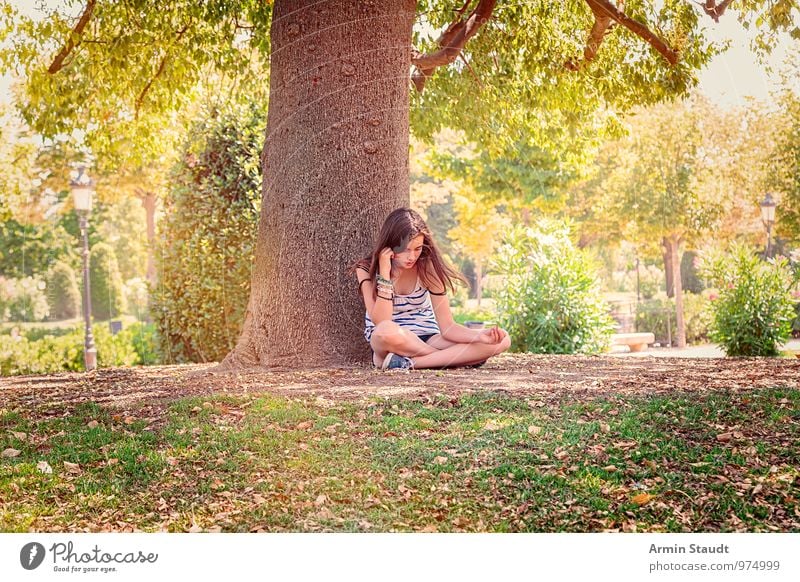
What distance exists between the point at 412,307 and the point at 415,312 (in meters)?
0.03

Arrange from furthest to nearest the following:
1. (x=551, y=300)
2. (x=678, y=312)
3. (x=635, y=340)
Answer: (x=678, y=312)
(x=635, y=340)
(x=551, y=300)

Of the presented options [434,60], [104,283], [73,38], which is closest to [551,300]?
[434,60]

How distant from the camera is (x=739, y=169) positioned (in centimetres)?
764

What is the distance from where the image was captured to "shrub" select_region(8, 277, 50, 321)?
12.1m

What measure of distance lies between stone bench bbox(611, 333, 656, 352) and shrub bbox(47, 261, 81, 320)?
869cm

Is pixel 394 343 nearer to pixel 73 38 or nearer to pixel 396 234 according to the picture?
pixel 396 234

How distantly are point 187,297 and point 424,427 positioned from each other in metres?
4.34

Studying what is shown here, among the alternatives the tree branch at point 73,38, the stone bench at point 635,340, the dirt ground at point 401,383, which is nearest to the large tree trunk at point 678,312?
the stone bench at point 635,340

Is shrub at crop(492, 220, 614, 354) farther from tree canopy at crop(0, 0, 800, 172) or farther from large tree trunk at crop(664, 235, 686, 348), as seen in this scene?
large tree trunk at crop(664, 235, 686, 348)

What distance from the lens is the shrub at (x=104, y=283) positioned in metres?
17.1

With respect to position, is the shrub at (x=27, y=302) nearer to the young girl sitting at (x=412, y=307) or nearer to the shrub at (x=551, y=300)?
the shrub at (x=551, y=300)

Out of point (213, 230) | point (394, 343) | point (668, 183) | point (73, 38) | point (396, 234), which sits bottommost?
point (394, 343)

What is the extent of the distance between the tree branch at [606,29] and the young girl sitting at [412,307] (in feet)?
8.11

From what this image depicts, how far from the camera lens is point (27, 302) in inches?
495
